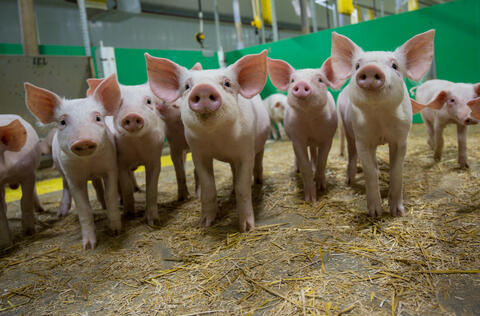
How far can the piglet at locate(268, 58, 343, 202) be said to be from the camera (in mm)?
3061


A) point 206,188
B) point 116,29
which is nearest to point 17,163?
point 206,188

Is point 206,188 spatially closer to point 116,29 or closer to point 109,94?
point 109,94

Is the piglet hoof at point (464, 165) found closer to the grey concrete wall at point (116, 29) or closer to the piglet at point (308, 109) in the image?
the piglet at point (308, 109)

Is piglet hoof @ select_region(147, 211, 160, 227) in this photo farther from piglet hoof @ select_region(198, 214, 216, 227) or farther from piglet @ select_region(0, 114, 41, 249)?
piglet @ select_region(0, 114, 41, 249)

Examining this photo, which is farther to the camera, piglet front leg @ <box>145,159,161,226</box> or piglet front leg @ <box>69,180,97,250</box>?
piglet front leg @ <box>145,159,161,226</box>

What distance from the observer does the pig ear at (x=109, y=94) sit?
288 cm

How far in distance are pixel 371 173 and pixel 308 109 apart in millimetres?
808

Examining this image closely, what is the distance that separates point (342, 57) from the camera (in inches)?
112

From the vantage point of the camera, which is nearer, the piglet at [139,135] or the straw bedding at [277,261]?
the straw bedding at [277,261]

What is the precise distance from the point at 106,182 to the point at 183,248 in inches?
35.7

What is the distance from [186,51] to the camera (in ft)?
28.5

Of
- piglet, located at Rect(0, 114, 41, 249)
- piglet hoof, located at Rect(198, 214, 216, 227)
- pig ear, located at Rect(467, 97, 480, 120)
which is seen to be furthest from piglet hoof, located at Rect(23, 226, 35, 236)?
pig ear, located at Rect(467, 97, 480, 120)

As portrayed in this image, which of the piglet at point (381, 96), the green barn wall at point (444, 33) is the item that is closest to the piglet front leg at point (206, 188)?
the piglet at point (381, 96)

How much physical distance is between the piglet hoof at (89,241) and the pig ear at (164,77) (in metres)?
1.33
